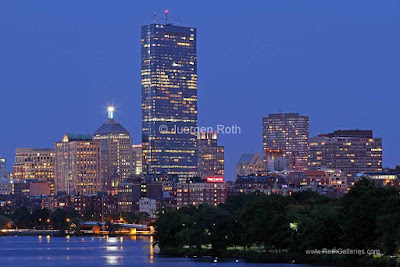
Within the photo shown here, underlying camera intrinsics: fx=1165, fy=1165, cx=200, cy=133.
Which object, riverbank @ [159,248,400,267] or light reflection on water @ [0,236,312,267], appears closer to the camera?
riverbank @ [159,248,400,267]

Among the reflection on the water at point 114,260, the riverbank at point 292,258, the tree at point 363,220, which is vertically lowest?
the reflection on the water at point 114,260

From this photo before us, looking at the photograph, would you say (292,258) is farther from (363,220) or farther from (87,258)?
(87,258)

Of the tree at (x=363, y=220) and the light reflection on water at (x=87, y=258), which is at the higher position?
the tree at (x=363, y=220)

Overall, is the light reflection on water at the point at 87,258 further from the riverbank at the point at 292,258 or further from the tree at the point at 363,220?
the tree at the point at 363,220

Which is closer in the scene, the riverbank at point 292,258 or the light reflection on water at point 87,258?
the riverbank at point 292,258

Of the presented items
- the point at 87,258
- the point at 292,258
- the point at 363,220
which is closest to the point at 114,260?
the point at 87,258

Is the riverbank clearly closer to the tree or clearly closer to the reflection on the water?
the tree

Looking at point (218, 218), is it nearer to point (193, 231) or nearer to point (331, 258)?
point (193, 231)

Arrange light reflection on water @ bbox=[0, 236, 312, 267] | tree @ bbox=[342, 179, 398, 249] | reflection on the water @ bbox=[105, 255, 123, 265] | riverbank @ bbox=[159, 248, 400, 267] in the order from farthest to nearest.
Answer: reflection on the water @ bbox=[105, 255, 123, 265], light reflection on water @ bbox=[0, 236, 312, 267], tree @ bbox=[342, 179, 398, 249], riverbank @ bbox=[159, 248, 400, 267]

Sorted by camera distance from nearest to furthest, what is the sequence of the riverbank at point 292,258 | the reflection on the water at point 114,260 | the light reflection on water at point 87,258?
the riverbank at point 292,258 → the light reflection on water at point 87,258 → the reflection on the water at point 114,260

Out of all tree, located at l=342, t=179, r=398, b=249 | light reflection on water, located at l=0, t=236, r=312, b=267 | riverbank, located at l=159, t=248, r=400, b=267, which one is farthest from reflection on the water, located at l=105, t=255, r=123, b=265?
tree, located at l=342, t=179, r=398, b=249

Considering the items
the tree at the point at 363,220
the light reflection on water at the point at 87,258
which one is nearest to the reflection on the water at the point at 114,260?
the light reflection on water at the point at 87,258

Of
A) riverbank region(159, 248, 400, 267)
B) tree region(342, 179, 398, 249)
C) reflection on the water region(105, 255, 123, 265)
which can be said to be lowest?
reflection on the water region(105, 255, 123, 265)

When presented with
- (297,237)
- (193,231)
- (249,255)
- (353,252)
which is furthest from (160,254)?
(353,252)
